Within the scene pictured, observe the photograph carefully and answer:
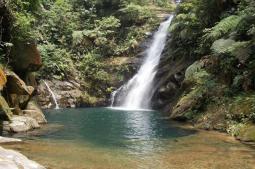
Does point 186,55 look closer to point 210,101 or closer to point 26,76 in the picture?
point 210,101

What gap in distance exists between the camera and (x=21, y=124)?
14719 millimetres

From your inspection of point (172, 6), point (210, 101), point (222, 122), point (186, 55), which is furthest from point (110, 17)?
point (222, 122)

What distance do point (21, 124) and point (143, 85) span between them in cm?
1488

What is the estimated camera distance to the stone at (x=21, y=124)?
46.8 ft

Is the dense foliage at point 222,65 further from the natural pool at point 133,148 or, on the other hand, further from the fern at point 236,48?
the natural pool at point 133,148

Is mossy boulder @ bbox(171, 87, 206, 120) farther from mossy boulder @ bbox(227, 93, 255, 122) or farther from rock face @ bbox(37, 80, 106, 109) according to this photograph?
rock face @ bbox(37, 80, 106, 109)

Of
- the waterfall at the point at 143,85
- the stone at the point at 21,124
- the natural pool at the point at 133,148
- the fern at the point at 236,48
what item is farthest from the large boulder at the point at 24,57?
the waterfall at the point at 143,85

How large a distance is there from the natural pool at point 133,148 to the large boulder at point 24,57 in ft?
11.3

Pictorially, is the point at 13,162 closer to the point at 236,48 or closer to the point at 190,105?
the point at 236,48

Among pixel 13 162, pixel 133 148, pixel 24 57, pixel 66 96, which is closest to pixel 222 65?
pixel 133 148

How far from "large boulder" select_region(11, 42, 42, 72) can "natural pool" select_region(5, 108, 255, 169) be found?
344cm

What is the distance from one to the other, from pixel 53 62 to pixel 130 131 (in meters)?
15.9

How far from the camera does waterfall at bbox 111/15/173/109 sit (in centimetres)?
2774

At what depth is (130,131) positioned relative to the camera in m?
15.5
